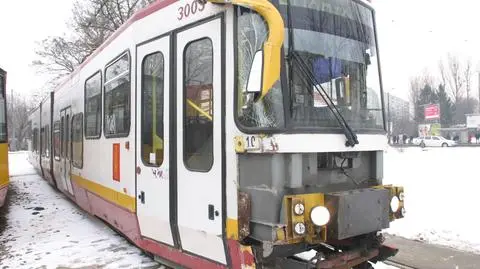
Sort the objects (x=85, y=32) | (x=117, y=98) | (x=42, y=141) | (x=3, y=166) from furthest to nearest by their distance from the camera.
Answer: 1. (x=85, y=32)
2. (x=42, y=141)
3. (x=3, y=166)
4. (x=117, y=98)

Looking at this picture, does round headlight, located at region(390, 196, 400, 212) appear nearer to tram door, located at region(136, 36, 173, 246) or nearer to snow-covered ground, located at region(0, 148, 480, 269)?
snow-covered ground, located at region(0, 148, 480, 269)

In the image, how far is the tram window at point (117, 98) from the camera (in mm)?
6527

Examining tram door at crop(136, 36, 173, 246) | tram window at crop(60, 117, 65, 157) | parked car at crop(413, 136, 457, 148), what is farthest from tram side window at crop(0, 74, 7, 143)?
parked car at crop(413, 136, 457, 148)

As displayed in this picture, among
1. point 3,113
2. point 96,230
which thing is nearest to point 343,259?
point 96,230

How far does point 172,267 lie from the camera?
5902 mm

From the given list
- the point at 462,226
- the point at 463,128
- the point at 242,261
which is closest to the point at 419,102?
the point at 463,128

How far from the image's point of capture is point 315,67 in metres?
4.55

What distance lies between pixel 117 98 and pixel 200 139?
2.53 metres

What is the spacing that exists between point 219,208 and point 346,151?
140 cm

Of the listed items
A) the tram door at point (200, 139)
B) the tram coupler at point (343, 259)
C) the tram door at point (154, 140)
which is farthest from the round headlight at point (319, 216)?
the tram door at point (154, 140)

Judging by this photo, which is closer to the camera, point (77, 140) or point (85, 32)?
point (77, 140)

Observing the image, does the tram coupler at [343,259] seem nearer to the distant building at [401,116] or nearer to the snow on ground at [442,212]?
the snow on ground at [442,212]

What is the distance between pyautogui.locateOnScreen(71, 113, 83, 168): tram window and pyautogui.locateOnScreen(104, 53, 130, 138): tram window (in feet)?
7.73

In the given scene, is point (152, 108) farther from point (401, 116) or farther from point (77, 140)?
point (401, 116)
